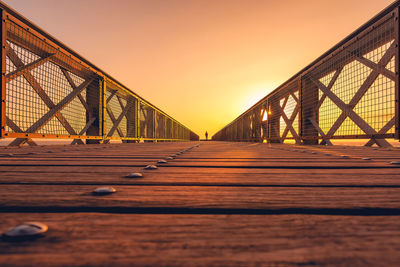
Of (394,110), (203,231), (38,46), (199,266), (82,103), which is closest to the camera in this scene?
(199,266)

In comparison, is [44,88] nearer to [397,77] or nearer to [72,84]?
[72,84]

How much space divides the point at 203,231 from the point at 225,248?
84 mm

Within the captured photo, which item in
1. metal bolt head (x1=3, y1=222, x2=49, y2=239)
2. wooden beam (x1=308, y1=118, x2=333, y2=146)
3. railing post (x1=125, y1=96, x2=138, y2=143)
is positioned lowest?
metal bolt head (x1=3, y1=222, x2=49, y2=239)

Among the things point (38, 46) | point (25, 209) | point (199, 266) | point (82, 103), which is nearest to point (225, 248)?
point (199, 266)

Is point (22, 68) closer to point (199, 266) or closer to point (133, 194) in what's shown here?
point (133, 194)

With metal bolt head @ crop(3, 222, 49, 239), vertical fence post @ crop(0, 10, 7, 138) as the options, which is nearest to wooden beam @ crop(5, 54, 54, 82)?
vertical fence post @ crop(0, 10, 7, 138)

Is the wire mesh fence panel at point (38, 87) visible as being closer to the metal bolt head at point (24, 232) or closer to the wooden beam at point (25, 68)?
the wooden beam at point (25, 68)

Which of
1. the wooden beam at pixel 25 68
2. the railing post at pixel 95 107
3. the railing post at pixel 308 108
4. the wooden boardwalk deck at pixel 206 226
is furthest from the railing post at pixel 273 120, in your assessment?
the wooden boardwalk deck at pixel 206 226

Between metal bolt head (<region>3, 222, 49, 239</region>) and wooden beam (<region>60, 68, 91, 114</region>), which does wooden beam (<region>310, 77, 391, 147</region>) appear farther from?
wooden beam (<region>60, 68, 91, 114</region>)

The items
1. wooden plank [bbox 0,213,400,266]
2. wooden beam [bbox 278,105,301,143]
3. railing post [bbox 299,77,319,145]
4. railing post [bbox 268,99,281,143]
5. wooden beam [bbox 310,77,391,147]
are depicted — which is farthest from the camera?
railing post [bbox 268,99,281,143]

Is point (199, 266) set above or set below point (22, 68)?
below

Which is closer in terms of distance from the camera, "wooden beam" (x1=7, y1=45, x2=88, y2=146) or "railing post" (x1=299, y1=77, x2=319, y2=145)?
"wooden beam" (x1=7, y1=45, x2=88, y2=146)

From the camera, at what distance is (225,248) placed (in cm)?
43

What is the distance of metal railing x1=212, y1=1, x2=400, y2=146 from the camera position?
3596mm
